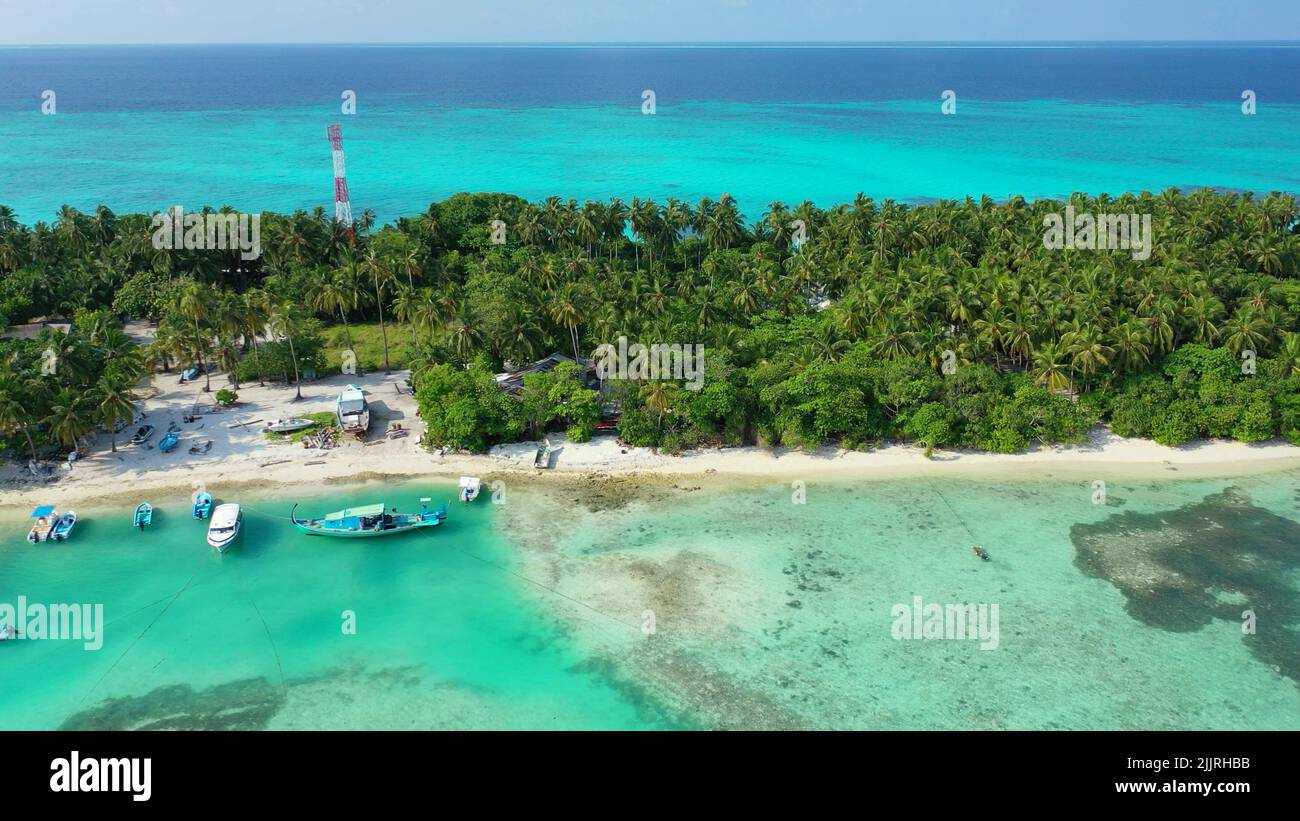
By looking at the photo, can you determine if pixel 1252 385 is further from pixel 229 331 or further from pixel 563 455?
pixel 229 331

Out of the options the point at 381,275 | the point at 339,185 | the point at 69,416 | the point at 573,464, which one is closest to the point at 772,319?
the point at 573,464

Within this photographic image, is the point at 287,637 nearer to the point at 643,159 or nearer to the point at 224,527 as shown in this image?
the point at 224,527

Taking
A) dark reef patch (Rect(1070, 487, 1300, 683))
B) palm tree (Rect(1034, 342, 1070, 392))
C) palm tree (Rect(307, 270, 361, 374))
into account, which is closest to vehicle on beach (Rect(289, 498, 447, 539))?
palm tree (Rect(307, 270, 361, 374))

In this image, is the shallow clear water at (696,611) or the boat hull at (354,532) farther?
the boat hull at (354,532)

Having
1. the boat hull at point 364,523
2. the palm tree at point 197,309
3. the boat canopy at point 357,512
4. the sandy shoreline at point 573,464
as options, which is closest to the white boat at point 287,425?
the sandy shoreline at point 573,464

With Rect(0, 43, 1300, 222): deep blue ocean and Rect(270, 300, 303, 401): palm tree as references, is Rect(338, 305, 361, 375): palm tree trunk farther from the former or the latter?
Rect(0, 43, 1300, 222): deep blue ocean

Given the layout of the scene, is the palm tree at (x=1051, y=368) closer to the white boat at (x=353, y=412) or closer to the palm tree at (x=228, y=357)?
the white boat at (x=353, y=412)
